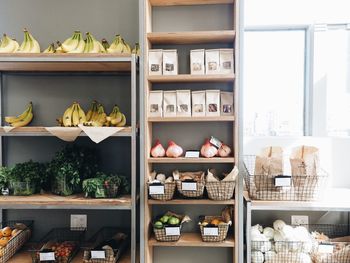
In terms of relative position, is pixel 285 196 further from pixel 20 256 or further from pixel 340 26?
pixel 20 256

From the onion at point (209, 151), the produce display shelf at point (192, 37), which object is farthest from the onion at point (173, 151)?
the produce display shelf at point (192, 37)

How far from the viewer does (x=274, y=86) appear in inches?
97.3

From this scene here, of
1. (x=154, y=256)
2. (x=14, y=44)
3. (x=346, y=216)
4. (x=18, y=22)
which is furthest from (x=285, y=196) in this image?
(x=18, y=22)

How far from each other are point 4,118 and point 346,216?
2549mm

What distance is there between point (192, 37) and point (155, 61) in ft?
0.90

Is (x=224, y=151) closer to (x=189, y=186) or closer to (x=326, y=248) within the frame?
(x=189, y=186)

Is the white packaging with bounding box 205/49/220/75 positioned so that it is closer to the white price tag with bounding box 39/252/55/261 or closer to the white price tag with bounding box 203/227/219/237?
the white price tag with bounding box 203/227/219/237

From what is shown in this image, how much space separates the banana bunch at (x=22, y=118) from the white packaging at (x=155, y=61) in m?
0.93

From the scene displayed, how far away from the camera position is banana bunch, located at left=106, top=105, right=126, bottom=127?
209 cm

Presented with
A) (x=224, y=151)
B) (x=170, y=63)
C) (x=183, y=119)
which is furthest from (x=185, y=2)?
(x=224, y=151)

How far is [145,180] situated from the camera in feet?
6.61

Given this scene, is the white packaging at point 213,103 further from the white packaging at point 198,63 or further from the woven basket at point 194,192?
the woven basket at point 194,192

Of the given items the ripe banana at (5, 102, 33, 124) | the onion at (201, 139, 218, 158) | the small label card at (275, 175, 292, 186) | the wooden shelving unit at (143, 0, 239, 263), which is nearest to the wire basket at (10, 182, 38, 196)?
the ripe banana at (5, 102, 33, 124)

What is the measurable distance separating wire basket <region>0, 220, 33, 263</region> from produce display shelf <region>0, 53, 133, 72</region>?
3.60 ft
